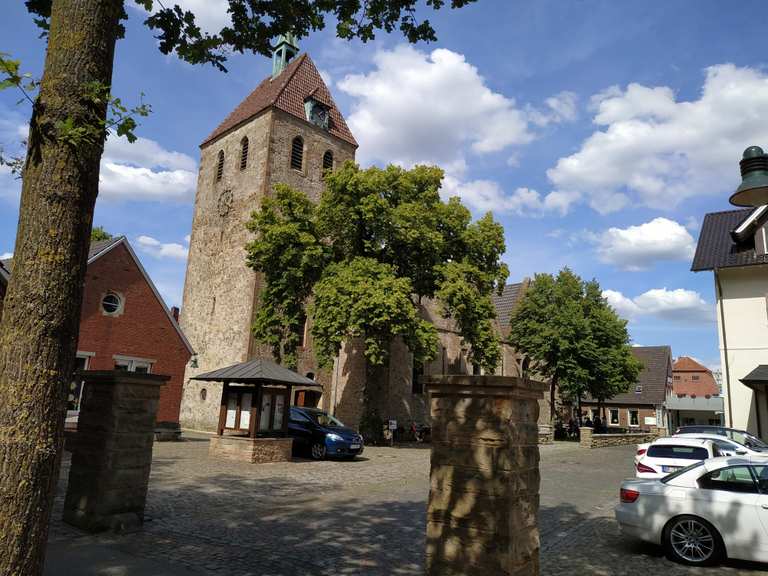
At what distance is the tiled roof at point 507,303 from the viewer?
47281 millimetres

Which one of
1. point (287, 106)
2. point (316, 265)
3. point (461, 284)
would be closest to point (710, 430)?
point (461, 284)

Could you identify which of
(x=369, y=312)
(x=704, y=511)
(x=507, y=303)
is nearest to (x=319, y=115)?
(x=369, y=312)

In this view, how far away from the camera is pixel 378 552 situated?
733cm

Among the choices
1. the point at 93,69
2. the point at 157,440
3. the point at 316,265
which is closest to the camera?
the point at 93,69

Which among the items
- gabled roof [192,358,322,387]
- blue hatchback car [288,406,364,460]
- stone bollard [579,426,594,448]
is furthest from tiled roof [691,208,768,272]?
gabled roof [192,358,322,387]

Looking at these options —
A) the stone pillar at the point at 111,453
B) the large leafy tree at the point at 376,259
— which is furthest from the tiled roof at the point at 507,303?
the stone pillar at the point at 111,453

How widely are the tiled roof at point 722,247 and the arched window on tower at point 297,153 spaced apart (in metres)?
22.0

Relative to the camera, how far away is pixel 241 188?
33.5 m

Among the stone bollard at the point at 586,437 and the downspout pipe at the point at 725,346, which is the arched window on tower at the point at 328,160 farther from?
the downspout pipe at the point at 725,346

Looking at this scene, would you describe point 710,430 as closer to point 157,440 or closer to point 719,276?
point 719,276

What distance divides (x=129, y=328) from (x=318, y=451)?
1071 centimetres

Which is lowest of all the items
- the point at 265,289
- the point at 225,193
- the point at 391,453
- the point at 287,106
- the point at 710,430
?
the point at 391,453

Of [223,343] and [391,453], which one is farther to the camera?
[223,343]

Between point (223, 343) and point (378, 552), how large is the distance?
25.7m
